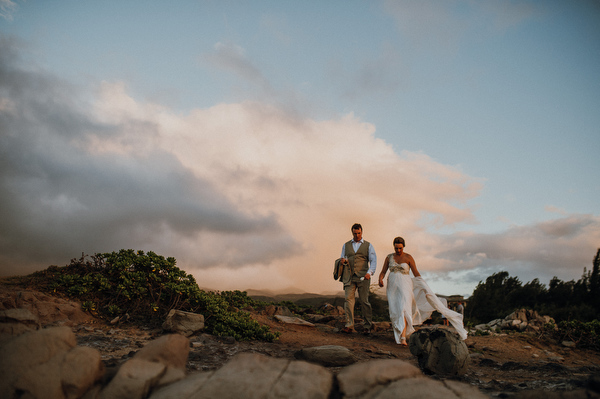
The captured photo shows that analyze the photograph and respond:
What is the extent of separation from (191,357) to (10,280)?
674 cm

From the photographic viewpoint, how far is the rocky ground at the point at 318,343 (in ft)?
18.9

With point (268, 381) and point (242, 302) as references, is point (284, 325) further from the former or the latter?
point (268, 381)

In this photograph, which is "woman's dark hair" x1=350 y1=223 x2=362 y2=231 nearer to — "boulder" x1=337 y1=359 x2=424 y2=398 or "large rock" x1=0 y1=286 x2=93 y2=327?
"large rock" x1=0 y1=286 x2=93 y2=327

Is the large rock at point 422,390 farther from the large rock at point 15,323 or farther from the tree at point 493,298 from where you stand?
the tree at point 493,298

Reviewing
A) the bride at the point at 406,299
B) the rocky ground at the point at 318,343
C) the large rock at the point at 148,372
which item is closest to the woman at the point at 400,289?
the bride at the point at 406,299

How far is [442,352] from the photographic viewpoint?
19.4 feet

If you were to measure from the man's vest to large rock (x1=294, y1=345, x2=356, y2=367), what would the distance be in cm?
442

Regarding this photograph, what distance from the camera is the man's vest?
11242 millimetres

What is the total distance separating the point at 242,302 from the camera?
40.4ft

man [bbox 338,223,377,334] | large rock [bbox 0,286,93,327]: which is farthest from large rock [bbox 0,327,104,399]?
man [bbox 338,223,377,334]

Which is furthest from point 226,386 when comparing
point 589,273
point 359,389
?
point 589,273

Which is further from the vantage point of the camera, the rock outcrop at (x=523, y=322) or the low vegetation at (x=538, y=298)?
the low vegetation at (x=538, y=298)

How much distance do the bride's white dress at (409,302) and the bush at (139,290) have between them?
3438 mm

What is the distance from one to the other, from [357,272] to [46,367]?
887cm
